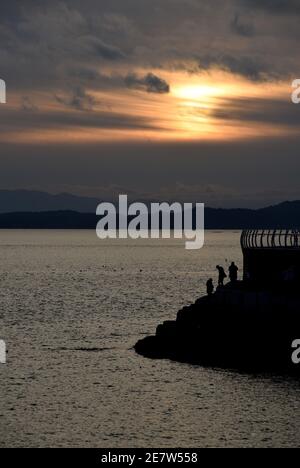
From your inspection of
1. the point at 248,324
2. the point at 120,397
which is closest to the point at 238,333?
the point at 248,324

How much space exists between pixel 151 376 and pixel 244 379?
5.40 m

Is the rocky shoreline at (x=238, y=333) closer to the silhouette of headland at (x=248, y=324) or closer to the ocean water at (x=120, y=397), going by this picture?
the silhouette of headland at (x=248, y=324)

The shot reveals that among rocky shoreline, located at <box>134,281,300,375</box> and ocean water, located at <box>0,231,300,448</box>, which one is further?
rocky shoreline, located at <box>134,281,300,375</box>

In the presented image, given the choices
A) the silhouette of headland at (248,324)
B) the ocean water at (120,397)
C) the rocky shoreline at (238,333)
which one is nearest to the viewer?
the ocean water at (120,397)

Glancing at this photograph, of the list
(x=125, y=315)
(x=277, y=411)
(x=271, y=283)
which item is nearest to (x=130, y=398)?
(x=277, y=411)

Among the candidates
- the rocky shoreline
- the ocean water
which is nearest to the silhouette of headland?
the rocky shoreline

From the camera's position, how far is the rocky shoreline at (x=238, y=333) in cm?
4562

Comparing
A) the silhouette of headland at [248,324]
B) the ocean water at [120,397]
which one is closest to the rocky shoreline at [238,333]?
the silhouette of headland at [248,324]

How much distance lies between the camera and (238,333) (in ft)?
156

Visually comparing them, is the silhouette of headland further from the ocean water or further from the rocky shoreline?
the ocean water

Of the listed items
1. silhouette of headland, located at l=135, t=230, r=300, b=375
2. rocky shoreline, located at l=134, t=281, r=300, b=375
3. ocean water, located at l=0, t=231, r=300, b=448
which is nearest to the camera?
ocean water, located at l=0, t=231, r=300, b=448

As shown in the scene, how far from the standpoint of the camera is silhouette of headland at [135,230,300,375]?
45781 mm

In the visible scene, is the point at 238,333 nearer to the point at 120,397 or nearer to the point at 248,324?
the point at 248,324

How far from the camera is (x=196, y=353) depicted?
49375mm
